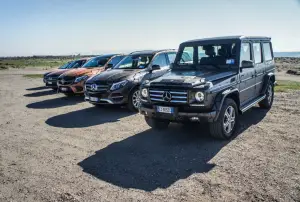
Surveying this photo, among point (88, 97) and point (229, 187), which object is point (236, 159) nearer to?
point (229, 187)

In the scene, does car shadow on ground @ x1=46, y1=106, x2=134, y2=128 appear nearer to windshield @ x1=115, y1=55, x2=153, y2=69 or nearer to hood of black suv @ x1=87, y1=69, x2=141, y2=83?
hood of black suv @ x1=87, y1=69, x2=141, y2=83

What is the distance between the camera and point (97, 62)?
13516 mm

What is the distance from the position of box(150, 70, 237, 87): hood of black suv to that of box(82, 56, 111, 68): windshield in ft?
25.3

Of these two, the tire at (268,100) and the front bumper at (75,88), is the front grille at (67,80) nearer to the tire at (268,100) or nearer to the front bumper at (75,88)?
the front bumper at (75,88)

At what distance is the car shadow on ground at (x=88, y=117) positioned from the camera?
25.7ft

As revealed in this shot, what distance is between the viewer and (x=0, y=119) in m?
8.76

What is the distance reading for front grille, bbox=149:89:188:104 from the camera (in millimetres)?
5492

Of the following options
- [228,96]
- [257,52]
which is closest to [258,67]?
[257,52]

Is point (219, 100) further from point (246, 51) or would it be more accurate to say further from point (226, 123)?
point (246, 51)

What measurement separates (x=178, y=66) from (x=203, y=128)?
1.70m

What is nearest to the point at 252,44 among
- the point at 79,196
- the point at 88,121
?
the point at 88,121

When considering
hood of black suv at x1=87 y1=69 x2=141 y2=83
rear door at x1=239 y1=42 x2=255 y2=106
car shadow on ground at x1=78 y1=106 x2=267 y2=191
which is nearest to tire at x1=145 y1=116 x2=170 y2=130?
car shadow on ground at x1=78 y1=106 x2=267 y2=191

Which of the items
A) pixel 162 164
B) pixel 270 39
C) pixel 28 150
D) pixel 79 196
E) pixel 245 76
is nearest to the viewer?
pixel 79 196

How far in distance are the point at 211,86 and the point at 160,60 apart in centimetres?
448
